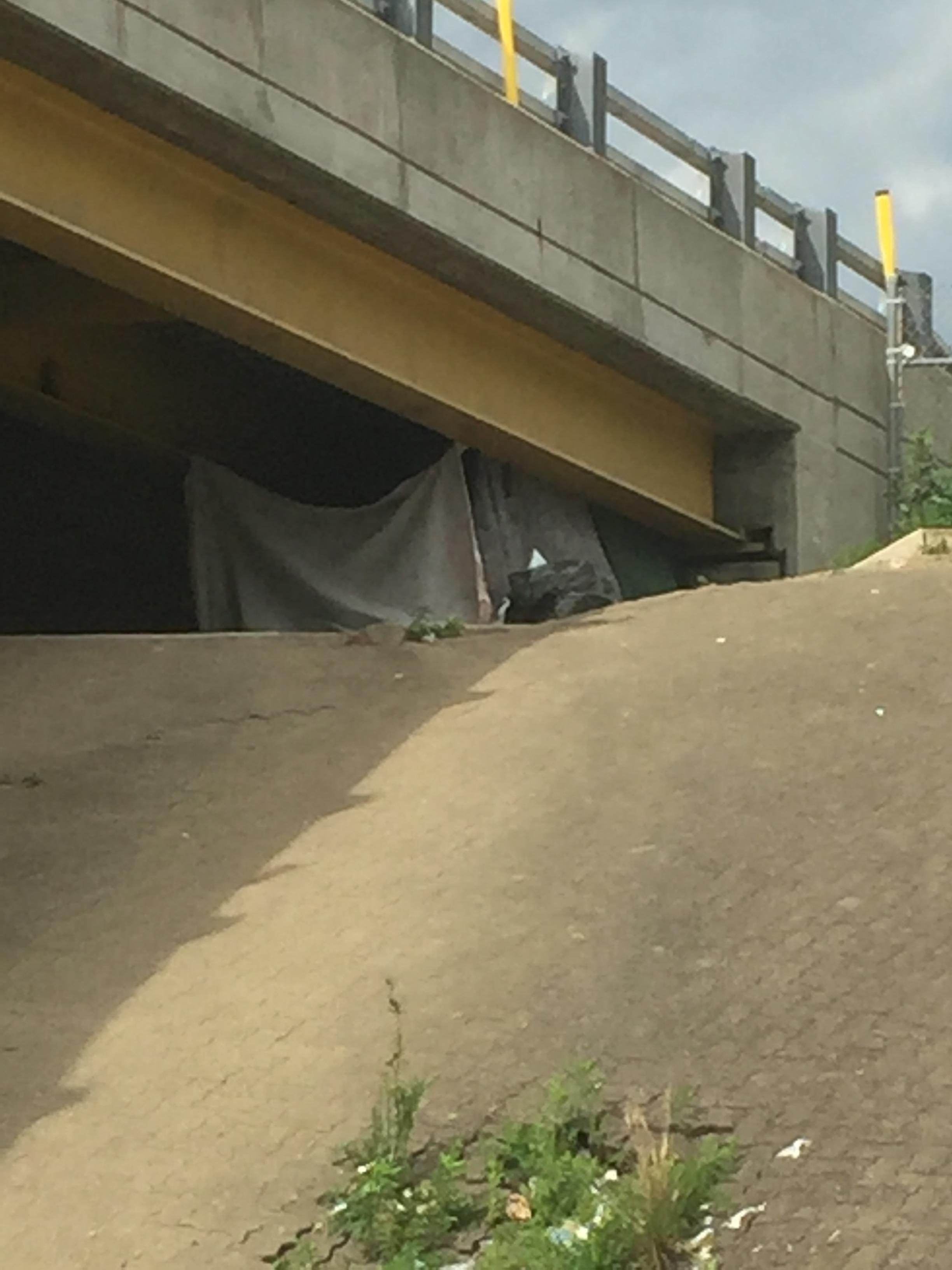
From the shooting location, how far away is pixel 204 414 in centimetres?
1634

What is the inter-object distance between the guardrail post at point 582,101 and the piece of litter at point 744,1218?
10.4 metres

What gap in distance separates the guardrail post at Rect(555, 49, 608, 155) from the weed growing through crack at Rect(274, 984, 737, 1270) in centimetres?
995

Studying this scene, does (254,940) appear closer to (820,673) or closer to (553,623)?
(820,673)

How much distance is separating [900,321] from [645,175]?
3.53 metres

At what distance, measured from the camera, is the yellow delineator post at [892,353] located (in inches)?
636

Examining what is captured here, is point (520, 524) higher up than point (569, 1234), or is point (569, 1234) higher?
point (520, 524)

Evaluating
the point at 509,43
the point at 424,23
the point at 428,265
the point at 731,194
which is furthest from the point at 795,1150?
the point at 731,194

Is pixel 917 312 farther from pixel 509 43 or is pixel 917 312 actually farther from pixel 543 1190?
pixel 543 1190

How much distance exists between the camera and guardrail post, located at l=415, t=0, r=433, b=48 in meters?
12.2

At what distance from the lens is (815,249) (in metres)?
15.9

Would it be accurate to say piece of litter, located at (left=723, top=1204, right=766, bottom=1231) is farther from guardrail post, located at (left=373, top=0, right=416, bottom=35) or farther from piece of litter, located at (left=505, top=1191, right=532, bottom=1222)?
guardrail post, located at (left=373, top=0, right=416, bottom=35)

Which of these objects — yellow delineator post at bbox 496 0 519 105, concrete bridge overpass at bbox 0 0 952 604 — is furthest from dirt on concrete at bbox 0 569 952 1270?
yellow delineator post at bbox 496 0 519 105

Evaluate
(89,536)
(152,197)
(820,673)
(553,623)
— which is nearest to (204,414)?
(89,536)

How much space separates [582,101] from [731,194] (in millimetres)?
1897
